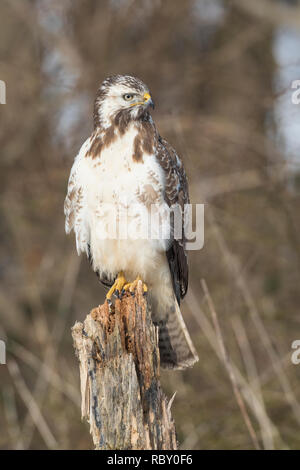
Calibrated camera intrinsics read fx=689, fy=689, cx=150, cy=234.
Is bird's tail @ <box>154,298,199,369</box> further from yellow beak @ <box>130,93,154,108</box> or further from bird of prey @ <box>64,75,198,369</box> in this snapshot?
yellow beak @ <box>130,93,154,108</box>

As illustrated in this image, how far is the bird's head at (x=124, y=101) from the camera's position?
4.30 metres

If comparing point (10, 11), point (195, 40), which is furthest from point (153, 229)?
point (10, 11)

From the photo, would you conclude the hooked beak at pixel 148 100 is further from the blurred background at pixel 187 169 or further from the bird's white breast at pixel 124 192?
the blurred background at pixel 187 169

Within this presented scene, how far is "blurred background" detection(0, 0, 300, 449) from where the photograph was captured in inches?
255

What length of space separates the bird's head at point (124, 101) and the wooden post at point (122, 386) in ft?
4.72

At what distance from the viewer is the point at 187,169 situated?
21.3 feet

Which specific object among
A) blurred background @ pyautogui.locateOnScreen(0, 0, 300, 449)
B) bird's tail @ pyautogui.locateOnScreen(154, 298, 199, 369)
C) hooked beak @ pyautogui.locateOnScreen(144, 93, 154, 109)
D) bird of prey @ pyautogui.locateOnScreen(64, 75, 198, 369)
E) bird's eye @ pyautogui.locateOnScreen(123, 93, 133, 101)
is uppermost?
blurred background @ pyautogui.locateOnScreen(0, 0, 300, 449)

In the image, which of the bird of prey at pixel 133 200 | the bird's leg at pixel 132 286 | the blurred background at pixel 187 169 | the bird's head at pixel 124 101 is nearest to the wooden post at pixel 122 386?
the bird's leg at pixel 132 286

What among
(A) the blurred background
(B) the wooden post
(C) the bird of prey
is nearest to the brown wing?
(C) the bird of prey

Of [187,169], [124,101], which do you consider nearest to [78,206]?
[124,101]

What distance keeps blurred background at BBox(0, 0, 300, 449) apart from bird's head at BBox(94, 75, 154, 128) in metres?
1.91

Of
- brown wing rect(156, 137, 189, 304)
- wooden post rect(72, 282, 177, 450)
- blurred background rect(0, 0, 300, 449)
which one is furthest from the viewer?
blurred background rect(0, 0, 300, 449)

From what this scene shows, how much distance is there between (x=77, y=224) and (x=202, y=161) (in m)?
3.27
